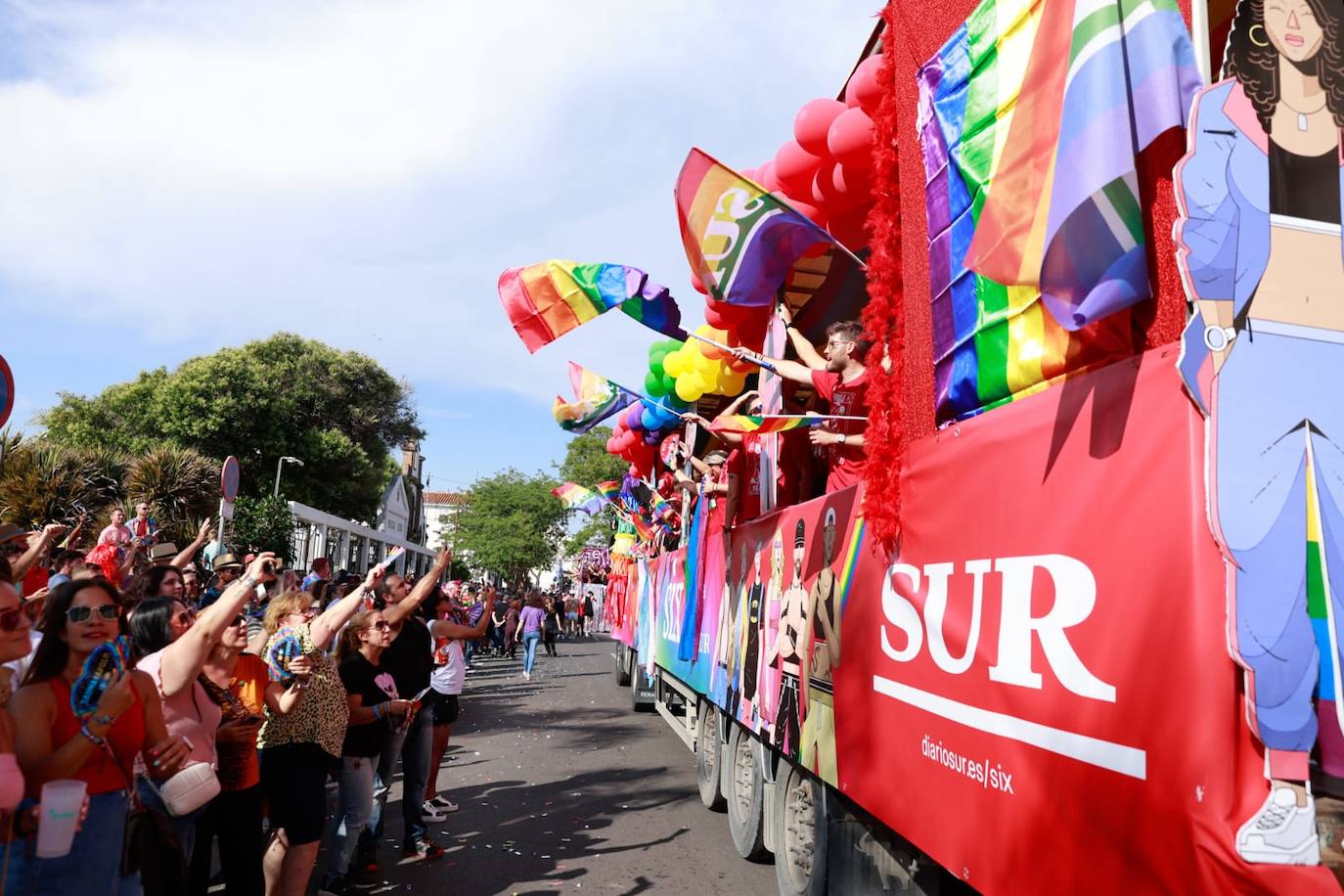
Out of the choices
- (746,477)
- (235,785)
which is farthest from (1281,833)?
(746,477)

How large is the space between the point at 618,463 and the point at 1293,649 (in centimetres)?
4673

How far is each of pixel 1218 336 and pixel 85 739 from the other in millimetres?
3443

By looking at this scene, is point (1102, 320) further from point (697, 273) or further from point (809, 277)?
point (809, 277)

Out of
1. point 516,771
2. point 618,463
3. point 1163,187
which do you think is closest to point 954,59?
point 1163,187

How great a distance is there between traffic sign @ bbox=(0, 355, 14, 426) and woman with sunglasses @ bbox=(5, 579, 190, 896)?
251cm

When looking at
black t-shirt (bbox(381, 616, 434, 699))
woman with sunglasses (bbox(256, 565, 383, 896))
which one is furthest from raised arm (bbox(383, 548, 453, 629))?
woman with sunglasses (bbox(256, 565, 383, 896))

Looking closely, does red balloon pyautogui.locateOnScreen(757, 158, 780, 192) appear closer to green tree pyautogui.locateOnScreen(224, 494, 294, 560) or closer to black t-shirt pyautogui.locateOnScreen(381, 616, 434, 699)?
black t-shirt pyautogui.locateOnScreen(381, 616, 434, 699)

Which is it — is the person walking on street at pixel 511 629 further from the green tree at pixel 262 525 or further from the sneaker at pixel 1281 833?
the sneaker at pixel 1281 833

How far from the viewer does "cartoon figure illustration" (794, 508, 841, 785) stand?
Answer: 4.35 meters

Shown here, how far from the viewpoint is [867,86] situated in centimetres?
457

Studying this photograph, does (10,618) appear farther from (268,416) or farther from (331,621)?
(268,416)

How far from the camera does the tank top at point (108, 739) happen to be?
3072mm

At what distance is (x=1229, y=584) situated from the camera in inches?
72.3

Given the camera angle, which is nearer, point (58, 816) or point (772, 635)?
point (58, 816)
